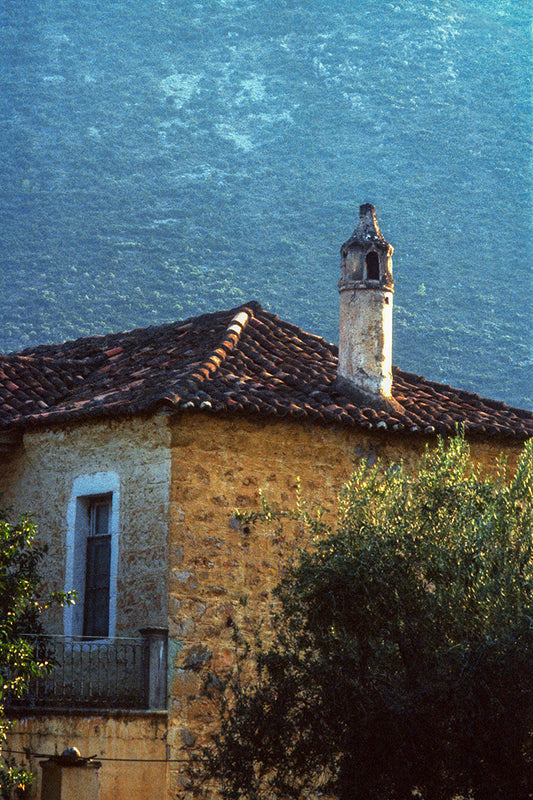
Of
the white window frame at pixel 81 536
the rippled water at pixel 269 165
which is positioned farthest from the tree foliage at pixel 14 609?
the rippled water at pixel 269 165

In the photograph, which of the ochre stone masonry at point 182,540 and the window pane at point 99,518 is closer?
the ochre stone masonry at point 182,540

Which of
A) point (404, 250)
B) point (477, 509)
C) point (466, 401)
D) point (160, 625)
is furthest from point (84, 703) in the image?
point (404, 250)

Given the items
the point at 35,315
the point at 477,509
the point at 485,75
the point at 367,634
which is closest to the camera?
the point at 367,634

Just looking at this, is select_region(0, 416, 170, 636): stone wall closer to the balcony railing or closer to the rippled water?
the balcony railing

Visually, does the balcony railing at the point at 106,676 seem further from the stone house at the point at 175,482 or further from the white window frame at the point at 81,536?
the white window frame at the point at 81,536

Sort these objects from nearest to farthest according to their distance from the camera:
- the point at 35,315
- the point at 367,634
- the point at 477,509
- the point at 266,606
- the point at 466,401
→ 1. the point at 367,634
2. the point at 477,509
3. the point at 266,606
4. the point at 466,401
5. the point at 35,315

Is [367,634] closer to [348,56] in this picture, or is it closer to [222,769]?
[222,769]

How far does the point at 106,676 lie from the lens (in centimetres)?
1202

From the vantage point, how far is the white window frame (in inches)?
504

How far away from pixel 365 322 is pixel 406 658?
6183mm

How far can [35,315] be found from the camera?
2062 inches

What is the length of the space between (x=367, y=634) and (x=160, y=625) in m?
3.80

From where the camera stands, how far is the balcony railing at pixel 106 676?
11594 millimetres

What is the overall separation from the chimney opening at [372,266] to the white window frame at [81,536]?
423 cm
